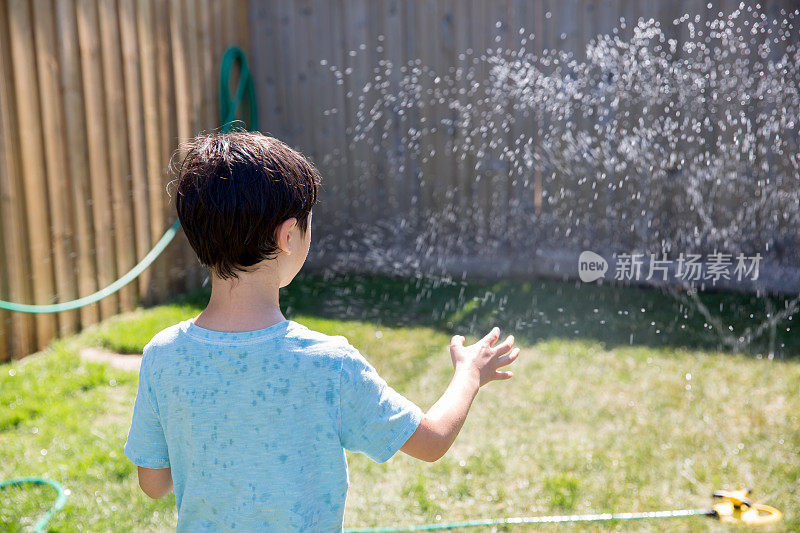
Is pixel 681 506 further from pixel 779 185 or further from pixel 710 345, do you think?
pixel 779 185

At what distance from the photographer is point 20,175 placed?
3619 millimetres

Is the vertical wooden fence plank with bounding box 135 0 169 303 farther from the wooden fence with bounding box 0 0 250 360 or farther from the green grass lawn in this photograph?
the green grass lawn

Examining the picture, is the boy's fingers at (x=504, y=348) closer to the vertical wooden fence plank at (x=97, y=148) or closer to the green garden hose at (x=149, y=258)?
the green garden hose at (x=149, y=258)

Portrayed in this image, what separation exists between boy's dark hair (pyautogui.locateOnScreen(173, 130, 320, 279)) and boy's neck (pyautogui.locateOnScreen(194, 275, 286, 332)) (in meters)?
0.02

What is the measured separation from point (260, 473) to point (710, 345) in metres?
3.14

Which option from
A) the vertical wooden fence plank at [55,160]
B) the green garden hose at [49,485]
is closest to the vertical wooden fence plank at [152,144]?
the vertical wooden fence plank at [55,160]

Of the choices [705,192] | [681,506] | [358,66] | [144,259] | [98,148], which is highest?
[358,66]

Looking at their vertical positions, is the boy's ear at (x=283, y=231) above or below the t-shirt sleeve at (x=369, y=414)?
above

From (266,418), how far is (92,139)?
3.46 meters

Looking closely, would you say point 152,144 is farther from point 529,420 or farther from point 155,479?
point 155,479

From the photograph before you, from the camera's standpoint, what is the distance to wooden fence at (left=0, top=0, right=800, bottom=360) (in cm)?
373

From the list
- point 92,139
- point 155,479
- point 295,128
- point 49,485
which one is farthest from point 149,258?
point 155,479

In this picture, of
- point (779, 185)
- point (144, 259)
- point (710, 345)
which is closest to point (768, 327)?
point (710, 345)

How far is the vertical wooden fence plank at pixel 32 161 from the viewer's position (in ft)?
11.7
